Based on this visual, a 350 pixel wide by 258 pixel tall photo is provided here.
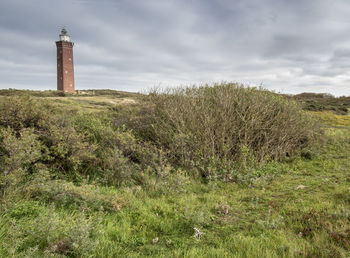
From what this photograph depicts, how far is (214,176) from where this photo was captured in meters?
5.96

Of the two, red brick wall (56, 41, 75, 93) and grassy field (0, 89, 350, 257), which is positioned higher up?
red brick wall (56, 41, 75, 93)

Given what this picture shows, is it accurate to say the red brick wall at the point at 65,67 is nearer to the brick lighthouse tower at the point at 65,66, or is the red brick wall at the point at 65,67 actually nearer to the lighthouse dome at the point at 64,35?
the brick lighthouse tower at the point at 65,66

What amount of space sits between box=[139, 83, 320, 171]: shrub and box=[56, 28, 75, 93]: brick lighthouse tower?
137 ft

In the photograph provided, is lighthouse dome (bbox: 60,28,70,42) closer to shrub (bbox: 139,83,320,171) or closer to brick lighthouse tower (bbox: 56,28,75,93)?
brick lighthouse tower (bbox: 56,28,75,93)

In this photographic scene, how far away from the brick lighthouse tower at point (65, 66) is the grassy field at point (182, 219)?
147 ft

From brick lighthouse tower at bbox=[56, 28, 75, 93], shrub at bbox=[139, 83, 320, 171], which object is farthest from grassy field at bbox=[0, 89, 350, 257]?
brick lighthouse tower at bbox=[56, 28, 75, 93]

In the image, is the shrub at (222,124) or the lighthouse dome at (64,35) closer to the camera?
the shrub at (222,124)

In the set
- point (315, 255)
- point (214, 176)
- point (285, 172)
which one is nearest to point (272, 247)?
point (315, 255)

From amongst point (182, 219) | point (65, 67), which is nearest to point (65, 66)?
point (65, 67)

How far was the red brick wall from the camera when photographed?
4428 cm

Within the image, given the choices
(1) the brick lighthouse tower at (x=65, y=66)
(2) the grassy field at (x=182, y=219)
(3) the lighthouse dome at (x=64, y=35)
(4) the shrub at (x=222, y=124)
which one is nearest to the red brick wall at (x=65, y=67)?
(1) the brick lighthouse tower at (x=65, y=66)

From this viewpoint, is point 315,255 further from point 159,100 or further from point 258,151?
point 159,100

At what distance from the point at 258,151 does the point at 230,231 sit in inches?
183

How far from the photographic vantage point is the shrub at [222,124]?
7031 millimetres
